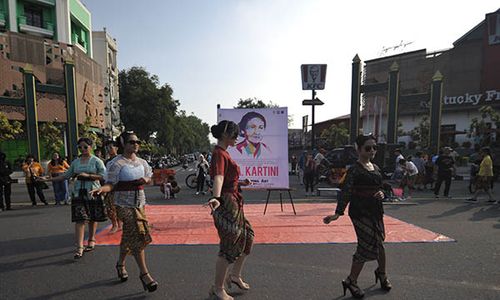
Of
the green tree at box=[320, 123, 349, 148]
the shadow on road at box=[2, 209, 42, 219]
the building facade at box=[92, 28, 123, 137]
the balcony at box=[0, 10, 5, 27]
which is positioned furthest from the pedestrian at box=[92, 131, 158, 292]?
the green tree at box=[320, 123, 349, 148]

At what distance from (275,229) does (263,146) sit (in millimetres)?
1780

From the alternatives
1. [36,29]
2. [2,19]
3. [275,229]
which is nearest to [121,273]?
[275,229]

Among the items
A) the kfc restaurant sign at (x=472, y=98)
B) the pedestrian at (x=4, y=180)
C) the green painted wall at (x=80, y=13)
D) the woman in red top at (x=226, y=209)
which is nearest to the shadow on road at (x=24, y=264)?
the woman in red top at (x=226, y=209)

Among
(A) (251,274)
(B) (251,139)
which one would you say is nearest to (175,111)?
(B) (251,139)

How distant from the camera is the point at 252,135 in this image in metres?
6.26

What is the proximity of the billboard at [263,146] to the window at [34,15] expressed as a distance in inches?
1031

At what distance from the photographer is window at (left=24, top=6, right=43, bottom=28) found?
23.1 meters

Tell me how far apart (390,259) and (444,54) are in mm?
37364

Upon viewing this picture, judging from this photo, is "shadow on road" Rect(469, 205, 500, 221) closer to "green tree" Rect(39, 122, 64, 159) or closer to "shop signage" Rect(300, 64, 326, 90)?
"shop signage" Rect(300, 64, 326, 90)

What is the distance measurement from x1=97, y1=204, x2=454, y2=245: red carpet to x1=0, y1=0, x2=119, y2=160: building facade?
1444cm

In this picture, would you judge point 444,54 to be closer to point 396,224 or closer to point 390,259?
point 396,224

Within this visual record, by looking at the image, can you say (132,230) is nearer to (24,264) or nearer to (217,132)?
(217,132)

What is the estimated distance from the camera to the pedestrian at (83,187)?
4.05 meters

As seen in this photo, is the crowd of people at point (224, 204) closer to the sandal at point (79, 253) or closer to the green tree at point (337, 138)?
the sandal at point (79, 253)
